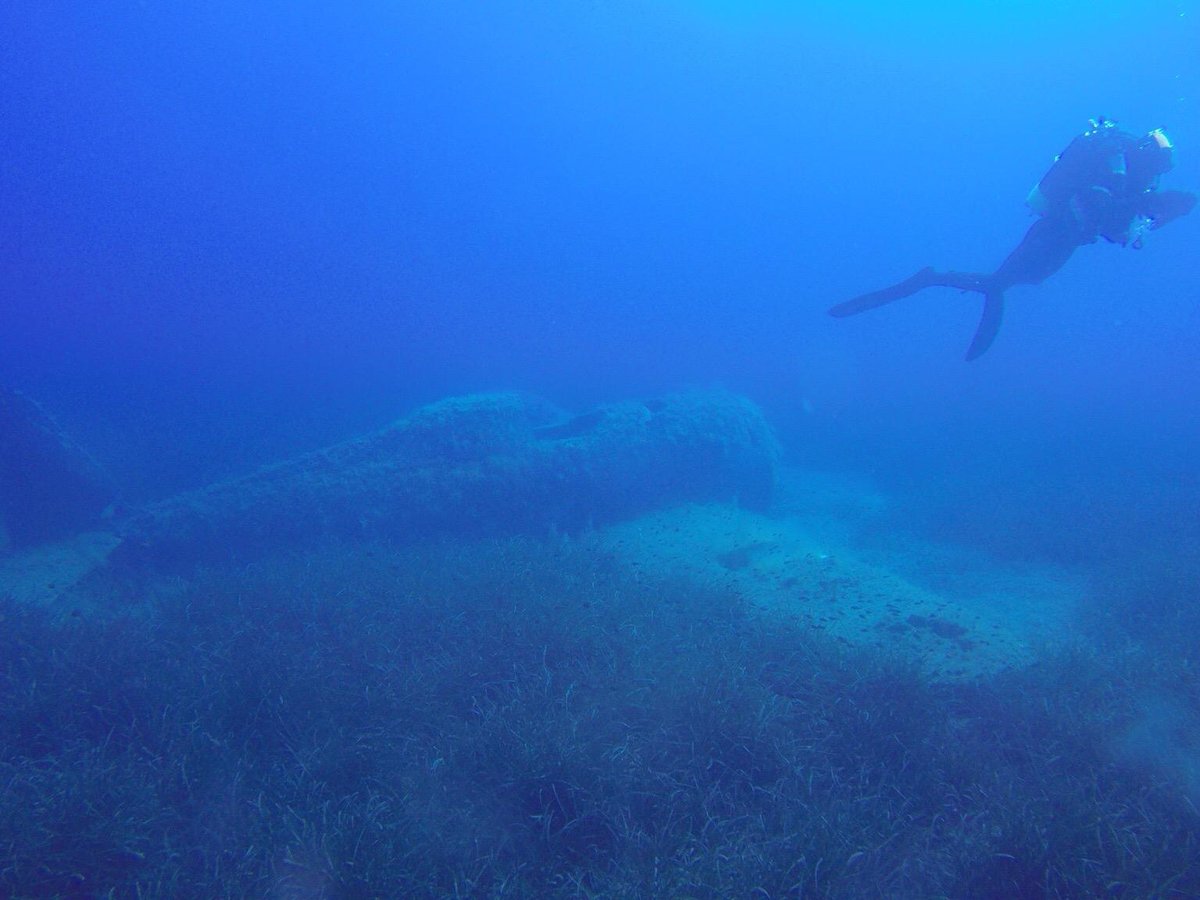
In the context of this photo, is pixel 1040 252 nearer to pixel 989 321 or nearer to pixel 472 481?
pixel 989 321

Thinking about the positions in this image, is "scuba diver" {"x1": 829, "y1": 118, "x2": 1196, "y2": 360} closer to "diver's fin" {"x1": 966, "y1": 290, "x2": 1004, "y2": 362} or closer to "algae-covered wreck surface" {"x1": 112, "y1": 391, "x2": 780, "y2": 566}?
"diver's fin" {"x1": 966, "y1": 290, "x2": 1004, "y2": 362}

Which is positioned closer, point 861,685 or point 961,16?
point 861,685

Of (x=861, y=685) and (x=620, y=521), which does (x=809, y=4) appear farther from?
(x=861, y=685)

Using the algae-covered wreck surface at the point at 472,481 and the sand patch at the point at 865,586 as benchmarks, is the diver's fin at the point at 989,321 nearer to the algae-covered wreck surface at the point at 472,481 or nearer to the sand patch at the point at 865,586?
the sand patch at the point at 865,586

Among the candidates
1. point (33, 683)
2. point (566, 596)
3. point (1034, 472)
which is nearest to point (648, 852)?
point (566, 596)

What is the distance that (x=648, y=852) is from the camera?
3.63 meters

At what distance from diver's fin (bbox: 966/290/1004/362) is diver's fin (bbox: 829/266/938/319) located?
0.98 metres

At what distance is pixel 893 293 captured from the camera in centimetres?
1047

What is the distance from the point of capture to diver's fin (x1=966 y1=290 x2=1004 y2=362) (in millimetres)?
10242

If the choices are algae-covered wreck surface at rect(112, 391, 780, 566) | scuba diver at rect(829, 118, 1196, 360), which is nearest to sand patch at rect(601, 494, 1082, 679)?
algae-covered wreck surface at rect(112, 391, 780, 566)

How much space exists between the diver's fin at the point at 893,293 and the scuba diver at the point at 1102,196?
4.49ft

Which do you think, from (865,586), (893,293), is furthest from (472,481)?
(893,293)

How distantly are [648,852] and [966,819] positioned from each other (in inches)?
83.8

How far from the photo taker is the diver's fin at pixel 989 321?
1024 cm
